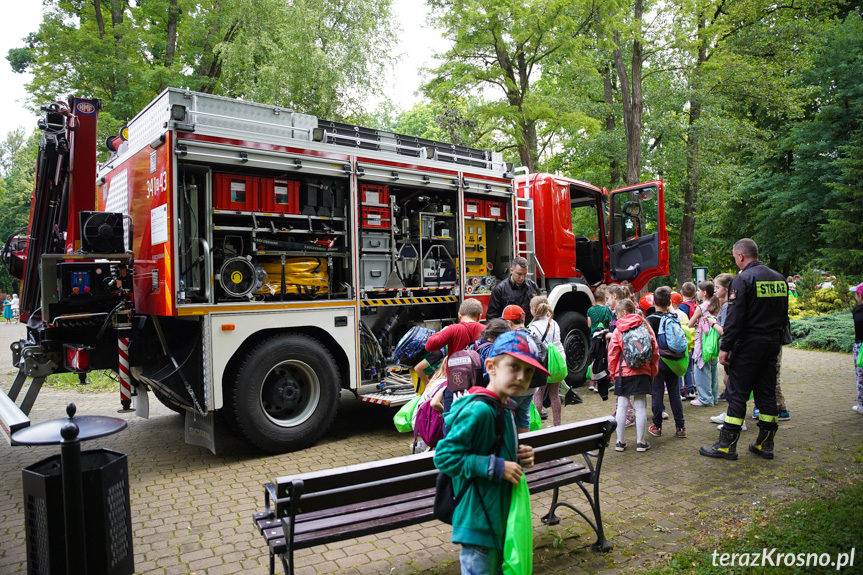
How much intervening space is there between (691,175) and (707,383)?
12520 millimetres

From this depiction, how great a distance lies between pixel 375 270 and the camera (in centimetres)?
729

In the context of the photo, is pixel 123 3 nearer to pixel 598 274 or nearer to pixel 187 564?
pixel 598 274

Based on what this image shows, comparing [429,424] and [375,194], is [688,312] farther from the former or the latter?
[429,424]

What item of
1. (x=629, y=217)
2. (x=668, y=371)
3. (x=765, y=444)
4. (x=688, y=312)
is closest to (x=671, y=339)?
(x=668, y=371)

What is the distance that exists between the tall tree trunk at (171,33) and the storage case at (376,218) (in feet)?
45.6

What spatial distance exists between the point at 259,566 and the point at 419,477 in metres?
1.36

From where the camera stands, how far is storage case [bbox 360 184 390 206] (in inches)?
278

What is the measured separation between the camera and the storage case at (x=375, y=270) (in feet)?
23.5

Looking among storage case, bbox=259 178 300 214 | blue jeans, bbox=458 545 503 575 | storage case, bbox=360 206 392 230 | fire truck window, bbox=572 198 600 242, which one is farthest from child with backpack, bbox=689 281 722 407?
blue jeans, bbox=458 545 503 575

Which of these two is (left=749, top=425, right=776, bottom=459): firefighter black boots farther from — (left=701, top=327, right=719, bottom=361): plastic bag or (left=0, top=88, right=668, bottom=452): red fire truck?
(left=0, top=88, right=668, bottom=452): red fire truck

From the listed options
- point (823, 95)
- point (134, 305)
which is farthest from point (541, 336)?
point (823, 95)

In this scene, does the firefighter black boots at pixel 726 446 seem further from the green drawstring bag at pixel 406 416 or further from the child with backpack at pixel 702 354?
the green drawstring bag at pixel 406 416

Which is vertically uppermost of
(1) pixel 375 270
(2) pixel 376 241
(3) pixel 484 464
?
(2) pixel 376 241

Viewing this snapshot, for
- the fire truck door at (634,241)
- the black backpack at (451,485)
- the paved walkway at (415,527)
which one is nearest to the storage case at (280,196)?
the paved walkway at (415,527)
